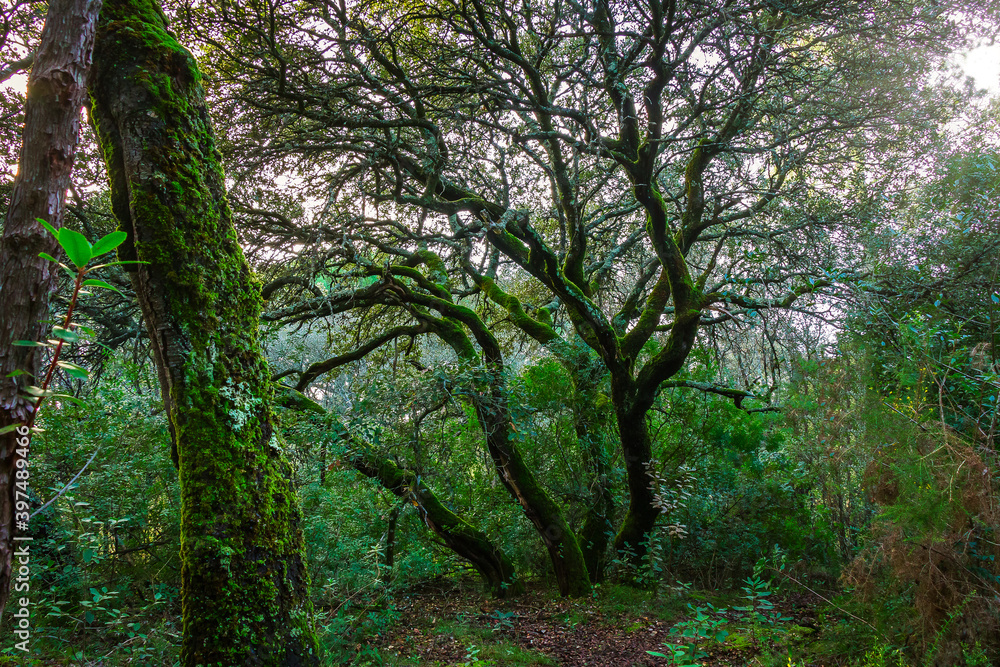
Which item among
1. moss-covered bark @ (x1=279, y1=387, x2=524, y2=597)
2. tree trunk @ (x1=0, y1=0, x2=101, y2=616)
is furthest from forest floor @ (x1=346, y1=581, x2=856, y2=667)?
tree trunk @ (x1=0, y1=0, x2=101, y2=616)

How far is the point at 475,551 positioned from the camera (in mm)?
6605

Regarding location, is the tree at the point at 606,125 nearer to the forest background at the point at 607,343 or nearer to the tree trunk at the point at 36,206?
the forest background at the point at 607,343

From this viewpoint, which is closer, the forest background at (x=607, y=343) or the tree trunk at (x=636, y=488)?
the forest background at (x=607, y=343)

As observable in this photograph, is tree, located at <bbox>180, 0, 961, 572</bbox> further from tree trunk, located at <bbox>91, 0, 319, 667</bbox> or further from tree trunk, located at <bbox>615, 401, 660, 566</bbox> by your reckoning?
tree trunk, located at <bbox>91, 0, 319, 667</bbox>

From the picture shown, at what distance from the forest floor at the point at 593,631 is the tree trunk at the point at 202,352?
7.03 feet

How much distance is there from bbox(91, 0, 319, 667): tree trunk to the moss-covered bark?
2.65 m

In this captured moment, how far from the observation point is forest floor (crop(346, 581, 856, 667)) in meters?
3.67

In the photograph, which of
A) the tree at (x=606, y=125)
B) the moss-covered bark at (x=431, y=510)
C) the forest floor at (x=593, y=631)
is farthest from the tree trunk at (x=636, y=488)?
the moss-covered bark at (x=431, y=510)

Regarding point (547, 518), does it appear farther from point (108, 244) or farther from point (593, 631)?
point (108, 244)

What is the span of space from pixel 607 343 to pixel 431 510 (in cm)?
301

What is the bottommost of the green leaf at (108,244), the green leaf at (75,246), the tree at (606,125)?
the green leaf at (75,246)

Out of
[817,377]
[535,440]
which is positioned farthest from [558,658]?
[817,377]

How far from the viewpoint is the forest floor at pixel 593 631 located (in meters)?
3.67

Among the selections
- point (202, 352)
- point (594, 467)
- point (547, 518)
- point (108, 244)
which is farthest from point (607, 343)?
point (108, 244)
